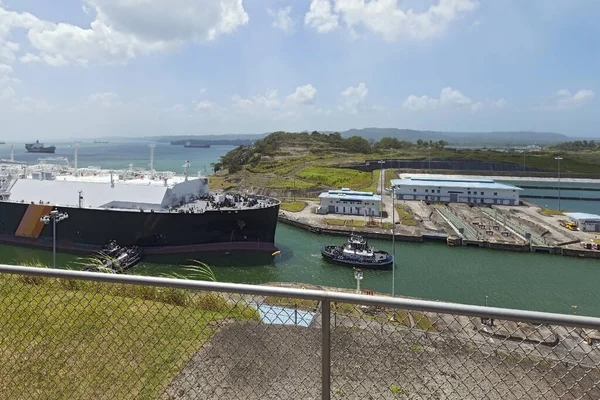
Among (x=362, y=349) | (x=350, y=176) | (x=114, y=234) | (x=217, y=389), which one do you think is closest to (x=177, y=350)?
(x=217, y=389)

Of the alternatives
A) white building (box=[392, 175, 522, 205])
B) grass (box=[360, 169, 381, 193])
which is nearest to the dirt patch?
white building (box=[392, 175, 522, 205])


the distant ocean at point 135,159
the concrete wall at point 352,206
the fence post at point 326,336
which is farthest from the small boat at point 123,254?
the distant ocean at point 135,159

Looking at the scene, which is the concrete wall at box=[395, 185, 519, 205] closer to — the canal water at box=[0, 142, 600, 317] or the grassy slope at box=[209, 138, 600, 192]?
the grassy slope at box=[209, 138, 600, 192]

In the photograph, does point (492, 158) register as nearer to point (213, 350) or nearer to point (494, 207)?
point (494, 207)

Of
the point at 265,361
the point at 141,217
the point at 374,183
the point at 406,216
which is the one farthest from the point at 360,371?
the point at 374,183

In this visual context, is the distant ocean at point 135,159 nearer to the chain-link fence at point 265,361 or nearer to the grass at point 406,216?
the grass at point 406,216
